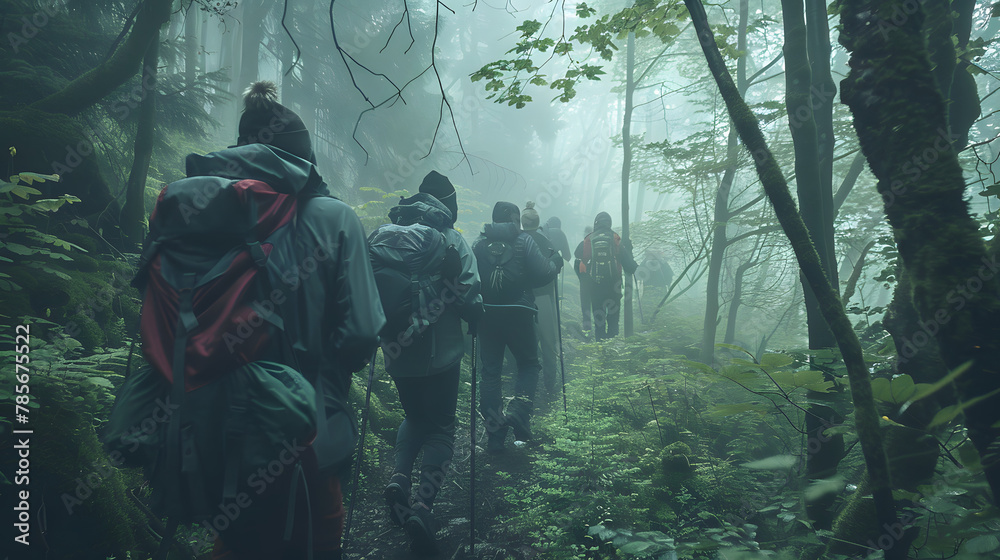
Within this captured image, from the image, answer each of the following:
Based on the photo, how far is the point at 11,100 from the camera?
Answer: 435cm

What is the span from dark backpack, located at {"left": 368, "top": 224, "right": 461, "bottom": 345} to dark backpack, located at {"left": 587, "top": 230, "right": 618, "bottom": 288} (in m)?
5.75

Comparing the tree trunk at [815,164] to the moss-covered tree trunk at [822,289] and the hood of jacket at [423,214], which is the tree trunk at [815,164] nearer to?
the moss-covered tree trunk at [822,289]

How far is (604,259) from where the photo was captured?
8.59 meters

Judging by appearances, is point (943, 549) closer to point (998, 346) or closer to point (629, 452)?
point (998, 346)

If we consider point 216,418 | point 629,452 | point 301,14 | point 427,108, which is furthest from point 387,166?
point 216,418

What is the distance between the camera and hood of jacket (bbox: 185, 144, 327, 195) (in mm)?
1793

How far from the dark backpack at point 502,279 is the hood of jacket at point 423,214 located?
138cm

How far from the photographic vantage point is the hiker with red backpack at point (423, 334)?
3205 millimetres

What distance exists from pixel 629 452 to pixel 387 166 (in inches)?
501

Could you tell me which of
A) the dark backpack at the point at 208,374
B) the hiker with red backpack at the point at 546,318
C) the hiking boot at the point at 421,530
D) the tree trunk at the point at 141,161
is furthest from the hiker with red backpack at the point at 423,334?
the tree trunk at the point at 141,161

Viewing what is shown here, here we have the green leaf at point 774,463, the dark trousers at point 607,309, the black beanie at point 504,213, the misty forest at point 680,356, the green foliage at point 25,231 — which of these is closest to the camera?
the misty forest at point 680,356

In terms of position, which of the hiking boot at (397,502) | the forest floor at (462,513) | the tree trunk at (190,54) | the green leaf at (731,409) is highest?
the tree trunk at (190,54)

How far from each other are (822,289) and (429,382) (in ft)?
9.03

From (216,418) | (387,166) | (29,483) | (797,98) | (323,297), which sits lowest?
(29,483)
